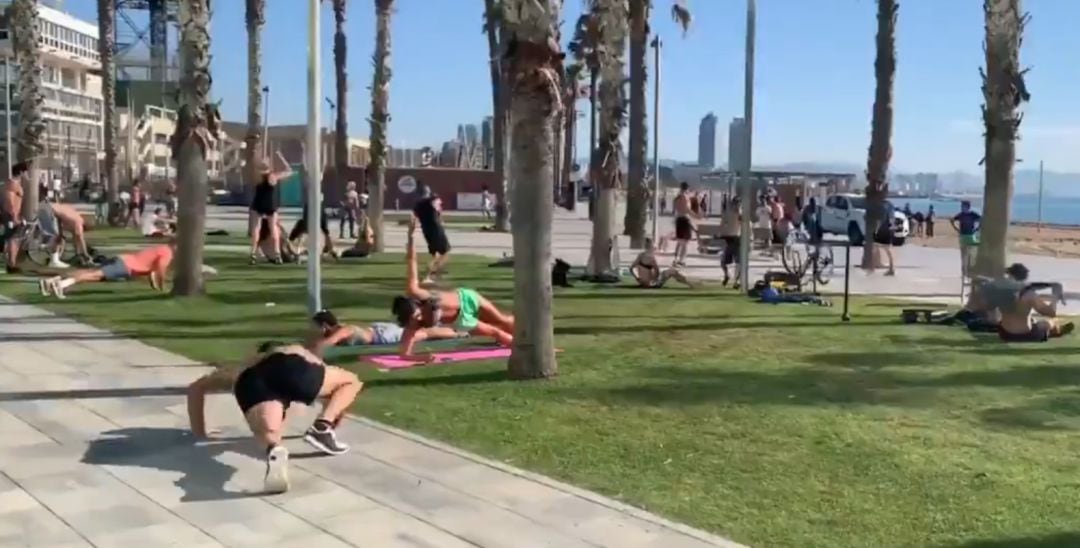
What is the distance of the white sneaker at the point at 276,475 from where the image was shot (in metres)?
5.84

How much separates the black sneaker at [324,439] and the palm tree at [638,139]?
19.4 metres

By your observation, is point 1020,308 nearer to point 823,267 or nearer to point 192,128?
point 823,267

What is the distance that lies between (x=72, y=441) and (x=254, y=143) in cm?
1918

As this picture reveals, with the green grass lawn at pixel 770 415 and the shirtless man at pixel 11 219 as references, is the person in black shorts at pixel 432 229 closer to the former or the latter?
the green grass lawn at pixel 770 415

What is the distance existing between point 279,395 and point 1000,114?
416 inches

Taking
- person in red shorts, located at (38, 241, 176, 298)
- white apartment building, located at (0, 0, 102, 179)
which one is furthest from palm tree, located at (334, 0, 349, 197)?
white apartment building, located at (0, 0, 102, 179)

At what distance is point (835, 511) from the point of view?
5633mm

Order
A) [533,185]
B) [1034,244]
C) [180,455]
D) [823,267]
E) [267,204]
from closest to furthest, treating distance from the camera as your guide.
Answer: [180,455] < [533,185] < [823,267] < [267,204] < [1034,244]

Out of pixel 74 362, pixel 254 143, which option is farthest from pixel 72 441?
pixel 254 143

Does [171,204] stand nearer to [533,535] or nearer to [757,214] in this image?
[757,214]

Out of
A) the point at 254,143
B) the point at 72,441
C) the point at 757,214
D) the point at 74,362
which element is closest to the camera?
the point at 72,441

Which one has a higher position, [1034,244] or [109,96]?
[109,96]

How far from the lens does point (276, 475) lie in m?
5.85

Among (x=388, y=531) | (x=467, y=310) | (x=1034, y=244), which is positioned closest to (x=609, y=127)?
(x=467, y=310)
